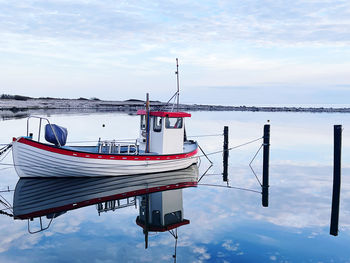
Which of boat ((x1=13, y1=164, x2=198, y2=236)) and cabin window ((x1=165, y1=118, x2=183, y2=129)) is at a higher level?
cabin window ((x1=165, y1=118, x2=183, y2=129))

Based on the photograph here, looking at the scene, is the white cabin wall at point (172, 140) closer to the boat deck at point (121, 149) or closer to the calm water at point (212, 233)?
the boat deck at point (121, 149)

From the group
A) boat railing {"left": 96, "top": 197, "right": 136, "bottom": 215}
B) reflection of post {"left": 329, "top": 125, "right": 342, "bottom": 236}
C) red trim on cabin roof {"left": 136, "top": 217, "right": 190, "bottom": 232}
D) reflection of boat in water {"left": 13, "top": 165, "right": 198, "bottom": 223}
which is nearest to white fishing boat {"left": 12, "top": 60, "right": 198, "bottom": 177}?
reflection of boat in water {"left": 13, "top": 165, "right": 198, "bottom": 223}

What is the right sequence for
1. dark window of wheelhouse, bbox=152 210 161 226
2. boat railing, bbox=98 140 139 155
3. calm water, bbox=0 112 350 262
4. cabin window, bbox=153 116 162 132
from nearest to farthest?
calm water, bbox=0 112 350 262 → dark window of wheelhouse, bbox=152 210 161 226 → boat railing, bbox=98 140 139 155 → cabin window, bbox=153 116 162 132

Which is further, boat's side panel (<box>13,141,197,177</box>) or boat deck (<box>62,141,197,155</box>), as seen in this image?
boat deck (<box>62,141,197,155</box>)

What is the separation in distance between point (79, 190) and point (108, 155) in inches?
88.2

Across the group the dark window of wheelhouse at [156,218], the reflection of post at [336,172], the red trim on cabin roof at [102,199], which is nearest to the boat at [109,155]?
the red trim on cabin roof at [102,199]

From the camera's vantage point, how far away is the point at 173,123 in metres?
18.1

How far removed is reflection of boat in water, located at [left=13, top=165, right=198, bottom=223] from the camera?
1239cm

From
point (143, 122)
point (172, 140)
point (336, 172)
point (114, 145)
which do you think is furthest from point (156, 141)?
point (336, 172)

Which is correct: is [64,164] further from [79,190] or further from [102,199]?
[102,199]

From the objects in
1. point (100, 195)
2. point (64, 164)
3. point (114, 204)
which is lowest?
point (114, 204)

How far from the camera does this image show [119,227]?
11008 millimetres

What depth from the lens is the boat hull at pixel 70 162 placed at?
15.0 m

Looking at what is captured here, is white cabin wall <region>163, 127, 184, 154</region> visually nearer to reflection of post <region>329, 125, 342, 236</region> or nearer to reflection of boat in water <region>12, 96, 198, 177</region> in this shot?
reflection of boat in water <region>12, 96, 198, 177</region>
